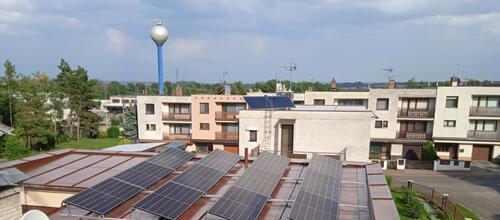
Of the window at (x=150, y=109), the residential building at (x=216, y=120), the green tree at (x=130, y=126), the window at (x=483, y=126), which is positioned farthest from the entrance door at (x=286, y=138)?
the green tree at (x=130, y=126)

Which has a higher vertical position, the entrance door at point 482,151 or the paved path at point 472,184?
the entrance door at point 482,151

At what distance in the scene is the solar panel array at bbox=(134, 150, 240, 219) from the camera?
782cm

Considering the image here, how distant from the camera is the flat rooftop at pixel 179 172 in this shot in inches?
330

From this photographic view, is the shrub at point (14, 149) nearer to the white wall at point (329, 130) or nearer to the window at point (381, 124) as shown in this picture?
the white wall at point (329, 130)

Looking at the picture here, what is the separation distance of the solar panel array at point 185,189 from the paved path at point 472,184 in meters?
19.5

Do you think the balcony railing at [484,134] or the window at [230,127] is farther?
the window at [230,127]

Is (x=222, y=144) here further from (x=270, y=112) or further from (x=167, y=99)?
(x=270, y=112)

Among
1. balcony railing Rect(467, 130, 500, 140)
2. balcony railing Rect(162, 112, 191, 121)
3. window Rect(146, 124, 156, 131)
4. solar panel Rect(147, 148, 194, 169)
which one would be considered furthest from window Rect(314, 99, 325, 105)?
solar panel Rect(147, 148, 194, 169)

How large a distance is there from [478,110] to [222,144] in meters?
30.9

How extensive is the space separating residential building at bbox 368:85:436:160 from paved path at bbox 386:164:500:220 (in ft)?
16.3

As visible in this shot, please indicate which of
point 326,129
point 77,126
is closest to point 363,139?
point 326,129

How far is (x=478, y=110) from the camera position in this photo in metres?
34.2

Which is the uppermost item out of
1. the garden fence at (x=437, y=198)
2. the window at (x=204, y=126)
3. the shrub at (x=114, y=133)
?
the window at (x=204, y=126)

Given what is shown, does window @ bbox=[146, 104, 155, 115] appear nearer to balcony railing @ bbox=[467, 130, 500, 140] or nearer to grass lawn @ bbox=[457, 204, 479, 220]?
grass lawn @ bbox=[457, 204, 479, 220]
